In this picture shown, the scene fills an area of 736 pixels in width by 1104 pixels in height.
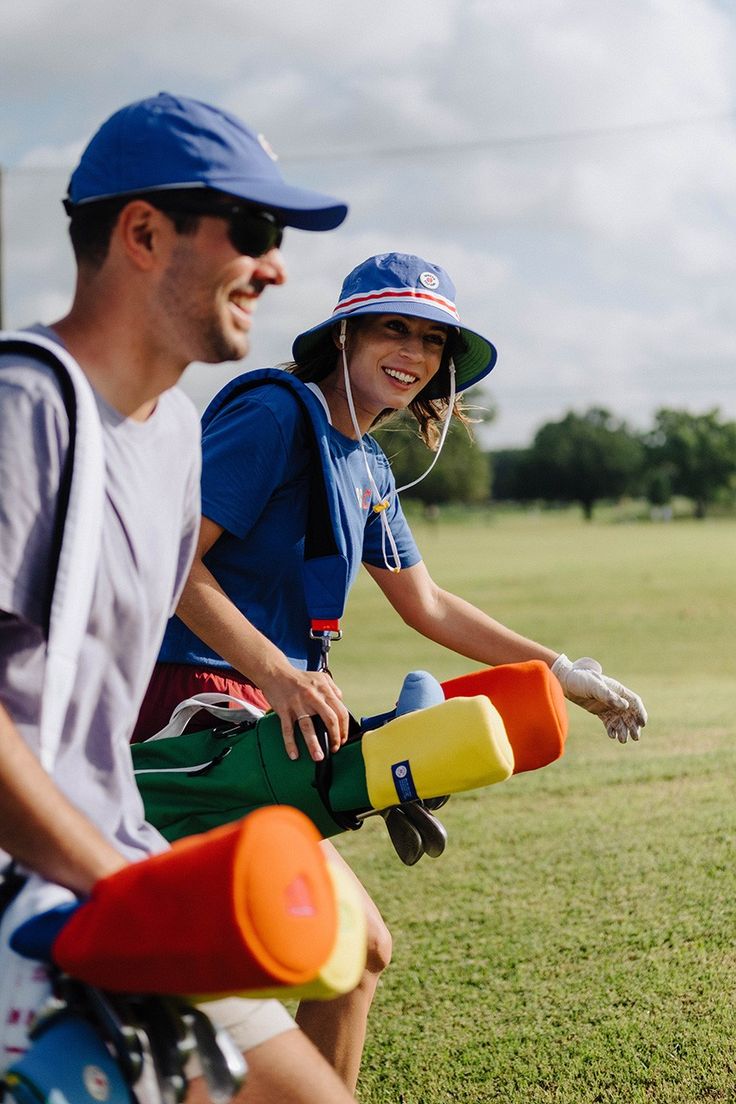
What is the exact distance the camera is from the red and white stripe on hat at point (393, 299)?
A: 3467 millimetres

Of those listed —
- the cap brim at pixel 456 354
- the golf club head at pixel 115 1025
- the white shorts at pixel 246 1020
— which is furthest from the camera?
the cap brim at pixel 456 354

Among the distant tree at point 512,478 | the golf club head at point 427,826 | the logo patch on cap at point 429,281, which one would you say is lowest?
the distant tree at point 512,478

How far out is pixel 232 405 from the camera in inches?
131

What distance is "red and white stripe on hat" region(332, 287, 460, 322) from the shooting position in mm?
3467

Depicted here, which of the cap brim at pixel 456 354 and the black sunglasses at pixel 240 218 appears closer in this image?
the black sunglasses at pixel 240 218

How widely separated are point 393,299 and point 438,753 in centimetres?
134

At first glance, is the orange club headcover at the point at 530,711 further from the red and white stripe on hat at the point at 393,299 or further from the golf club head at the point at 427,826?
the red and white stripe on hat at the point at 393,299

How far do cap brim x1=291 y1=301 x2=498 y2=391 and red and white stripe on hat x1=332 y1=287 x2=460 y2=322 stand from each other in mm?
14

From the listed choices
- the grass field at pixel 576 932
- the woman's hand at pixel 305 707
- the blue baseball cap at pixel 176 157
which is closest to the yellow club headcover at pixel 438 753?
the woman's hand at pixel 305 707

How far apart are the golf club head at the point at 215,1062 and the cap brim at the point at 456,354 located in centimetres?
204

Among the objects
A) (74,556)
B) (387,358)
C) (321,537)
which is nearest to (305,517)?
(321,537)

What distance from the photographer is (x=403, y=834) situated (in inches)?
123

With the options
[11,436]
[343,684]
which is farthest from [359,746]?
[343,684]

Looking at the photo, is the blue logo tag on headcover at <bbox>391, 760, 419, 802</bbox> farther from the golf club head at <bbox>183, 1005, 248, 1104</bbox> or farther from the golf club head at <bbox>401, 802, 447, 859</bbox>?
the golf club head at <bbox>183, 1005, 248, 1104</bbox>
